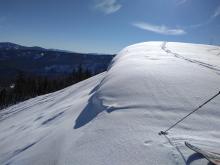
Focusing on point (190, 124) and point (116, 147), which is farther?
point (190, 124)

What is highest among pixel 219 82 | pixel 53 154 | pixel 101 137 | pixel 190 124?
pixel 219 82

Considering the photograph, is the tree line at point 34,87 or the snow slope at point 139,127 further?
the tree line at point 34,87

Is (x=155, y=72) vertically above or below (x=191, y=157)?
above

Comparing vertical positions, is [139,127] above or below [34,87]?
above

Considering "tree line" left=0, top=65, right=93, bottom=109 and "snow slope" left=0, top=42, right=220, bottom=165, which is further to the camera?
"tree line" left=0, top=65, right=93, bottom=109

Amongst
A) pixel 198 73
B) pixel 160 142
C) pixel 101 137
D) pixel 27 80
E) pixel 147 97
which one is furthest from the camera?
pixel 27 80

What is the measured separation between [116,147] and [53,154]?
1.07 m

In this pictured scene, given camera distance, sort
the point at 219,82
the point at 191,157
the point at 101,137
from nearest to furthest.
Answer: the point at 191,157 → the point at 101,137 → the point at 219,82

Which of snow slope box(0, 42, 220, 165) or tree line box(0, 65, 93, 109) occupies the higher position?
snow slope box(0, 42, 220, 165)

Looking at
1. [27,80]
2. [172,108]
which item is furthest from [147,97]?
[27,80]

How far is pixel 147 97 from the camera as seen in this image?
14.3 ft

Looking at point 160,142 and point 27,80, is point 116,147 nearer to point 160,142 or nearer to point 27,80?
point 160,142

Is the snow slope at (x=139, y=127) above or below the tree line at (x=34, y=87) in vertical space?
above

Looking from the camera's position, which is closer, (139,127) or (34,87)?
(139,127)
